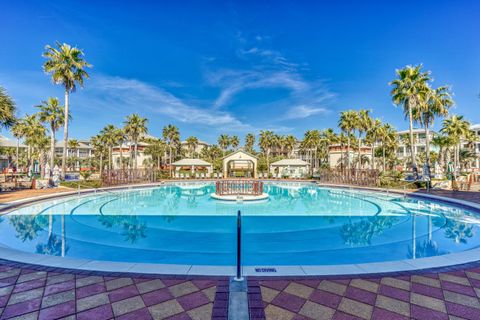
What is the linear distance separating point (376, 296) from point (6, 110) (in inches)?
765

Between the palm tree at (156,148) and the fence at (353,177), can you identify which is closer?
the fence at (353,177)

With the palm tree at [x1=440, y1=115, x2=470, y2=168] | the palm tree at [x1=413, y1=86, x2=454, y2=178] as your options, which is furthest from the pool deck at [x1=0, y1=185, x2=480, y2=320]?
the palm tree at [x1=440, y1=115, x2=470, y2=168]

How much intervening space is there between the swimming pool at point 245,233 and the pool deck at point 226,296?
2.15 meters

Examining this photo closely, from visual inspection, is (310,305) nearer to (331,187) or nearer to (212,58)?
(331,187)

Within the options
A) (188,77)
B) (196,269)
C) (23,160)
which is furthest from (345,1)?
(23,160)

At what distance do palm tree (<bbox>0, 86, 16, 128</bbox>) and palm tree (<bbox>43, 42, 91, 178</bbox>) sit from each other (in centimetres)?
938

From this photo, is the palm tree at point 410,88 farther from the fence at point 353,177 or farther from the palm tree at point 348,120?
the palm tree at point 348,120

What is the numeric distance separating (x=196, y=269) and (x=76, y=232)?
6.81 m

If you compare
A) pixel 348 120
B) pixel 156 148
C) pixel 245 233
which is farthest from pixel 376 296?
pixel 156 148

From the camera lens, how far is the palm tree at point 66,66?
77.2ft

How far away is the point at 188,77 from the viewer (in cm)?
3344

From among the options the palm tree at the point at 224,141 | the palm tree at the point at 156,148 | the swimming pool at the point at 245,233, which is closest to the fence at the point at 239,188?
the swimming pool at the point at 245,233

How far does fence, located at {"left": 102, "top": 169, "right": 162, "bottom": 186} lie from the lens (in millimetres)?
24047

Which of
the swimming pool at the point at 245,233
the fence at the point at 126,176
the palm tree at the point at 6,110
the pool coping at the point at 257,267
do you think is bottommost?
the swimming pool at the point at 245,233
